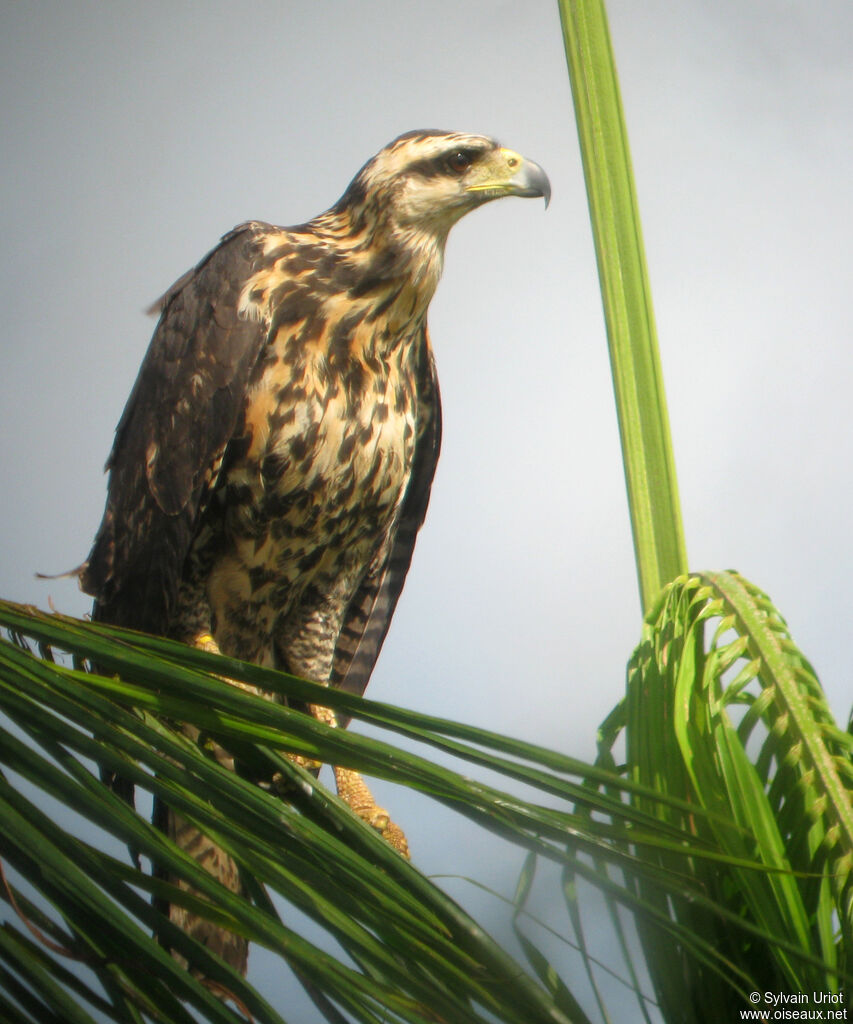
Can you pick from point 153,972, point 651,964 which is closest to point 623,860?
point 153,972

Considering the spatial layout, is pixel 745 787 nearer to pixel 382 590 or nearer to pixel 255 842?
pixel 255 842

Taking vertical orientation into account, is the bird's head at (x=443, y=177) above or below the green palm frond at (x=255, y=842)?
above

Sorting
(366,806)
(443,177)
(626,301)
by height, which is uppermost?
(443,177)

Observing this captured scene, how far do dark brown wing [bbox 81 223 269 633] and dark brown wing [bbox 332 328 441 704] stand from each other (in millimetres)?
374

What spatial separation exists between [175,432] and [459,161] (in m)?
0.59

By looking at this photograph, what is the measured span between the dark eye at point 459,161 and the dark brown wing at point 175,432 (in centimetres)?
31

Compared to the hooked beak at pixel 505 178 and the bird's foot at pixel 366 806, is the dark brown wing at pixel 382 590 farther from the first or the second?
the hooked beak at pixel 505 178

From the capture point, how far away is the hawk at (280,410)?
62.7 inches

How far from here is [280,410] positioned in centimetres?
158

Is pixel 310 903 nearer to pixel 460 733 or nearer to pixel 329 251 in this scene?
pixel 460 733

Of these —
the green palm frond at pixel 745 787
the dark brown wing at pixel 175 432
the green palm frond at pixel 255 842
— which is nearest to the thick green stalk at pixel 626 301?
the green palm frond at pixel 745 787

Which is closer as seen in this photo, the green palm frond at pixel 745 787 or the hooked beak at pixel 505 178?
the green palm frond at pixel 745 787

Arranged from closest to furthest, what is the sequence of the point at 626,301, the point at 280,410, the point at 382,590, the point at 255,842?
the point at 255,842 → the point at 626,301 → the point at 280,410 → the point at 382,590

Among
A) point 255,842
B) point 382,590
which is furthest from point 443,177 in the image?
point 255,842
